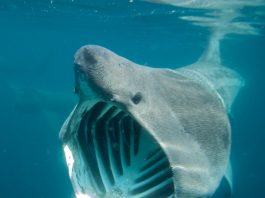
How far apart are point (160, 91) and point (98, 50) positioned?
0.78 metres

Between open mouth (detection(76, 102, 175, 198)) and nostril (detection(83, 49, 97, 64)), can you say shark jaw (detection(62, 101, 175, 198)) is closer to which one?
open mouth (detection(76, 102, 175, 198))

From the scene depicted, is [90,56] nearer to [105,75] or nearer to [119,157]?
[105,75]

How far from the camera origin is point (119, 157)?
Answer: 10.2ft

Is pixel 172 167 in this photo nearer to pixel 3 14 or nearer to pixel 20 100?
pixel 20 100

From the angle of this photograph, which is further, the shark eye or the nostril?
the shark eye

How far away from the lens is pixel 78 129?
9.34 ft

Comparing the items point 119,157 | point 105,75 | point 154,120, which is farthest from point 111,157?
point 105,75

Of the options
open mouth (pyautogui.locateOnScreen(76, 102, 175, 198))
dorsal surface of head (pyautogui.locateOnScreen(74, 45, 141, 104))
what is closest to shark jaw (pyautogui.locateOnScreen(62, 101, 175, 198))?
open mouth (pyautogui.locateOnScreen(76, 102, 175, 198))

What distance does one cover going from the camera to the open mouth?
9.06ft

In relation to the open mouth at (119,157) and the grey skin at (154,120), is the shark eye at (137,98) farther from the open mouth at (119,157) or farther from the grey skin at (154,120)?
the open mouth at (119,157)

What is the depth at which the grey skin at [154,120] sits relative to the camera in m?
2.44

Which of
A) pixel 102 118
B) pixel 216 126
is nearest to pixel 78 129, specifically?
pixel 102 118

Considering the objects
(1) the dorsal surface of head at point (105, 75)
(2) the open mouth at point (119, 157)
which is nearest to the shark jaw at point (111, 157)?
(2) the open mouth at point (119, 157)

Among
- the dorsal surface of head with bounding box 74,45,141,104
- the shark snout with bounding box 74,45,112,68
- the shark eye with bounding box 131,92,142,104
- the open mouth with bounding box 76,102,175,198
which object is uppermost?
the shark snout with bounding box 74,45,112,68
